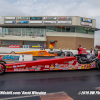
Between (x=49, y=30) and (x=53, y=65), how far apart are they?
2860cm

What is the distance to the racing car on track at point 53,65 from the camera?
566 cm

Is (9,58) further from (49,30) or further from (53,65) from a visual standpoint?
(49,30)

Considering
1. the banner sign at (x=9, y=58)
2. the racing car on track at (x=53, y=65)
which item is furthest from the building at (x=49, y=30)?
the racing car on track at (x=53, y=65)

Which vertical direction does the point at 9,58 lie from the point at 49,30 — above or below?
below

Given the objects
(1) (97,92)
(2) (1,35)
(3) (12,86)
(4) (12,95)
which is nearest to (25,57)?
(3) (12,86)

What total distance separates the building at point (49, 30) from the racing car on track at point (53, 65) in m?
26.4

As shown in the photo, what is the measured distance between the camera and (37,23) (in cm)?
3350

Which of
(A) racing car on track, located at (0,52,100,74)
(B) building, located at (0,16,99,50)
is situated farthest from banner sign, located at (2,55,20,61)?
(B) building, located at (0,16,99,50)

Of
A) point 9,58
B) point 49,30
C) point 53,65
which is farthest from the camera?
point 49,30

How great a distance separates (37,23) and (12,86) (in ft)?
102

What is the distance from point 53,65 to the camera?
6156mm

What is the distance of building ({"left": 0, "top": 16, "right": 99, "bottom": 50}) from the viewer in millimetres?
33094

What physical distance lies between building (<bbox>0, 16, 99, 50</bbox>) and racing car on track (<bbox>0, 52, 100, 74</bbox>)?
1040 inches

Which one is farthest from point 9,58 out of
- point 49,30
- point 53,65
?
point 49,30
